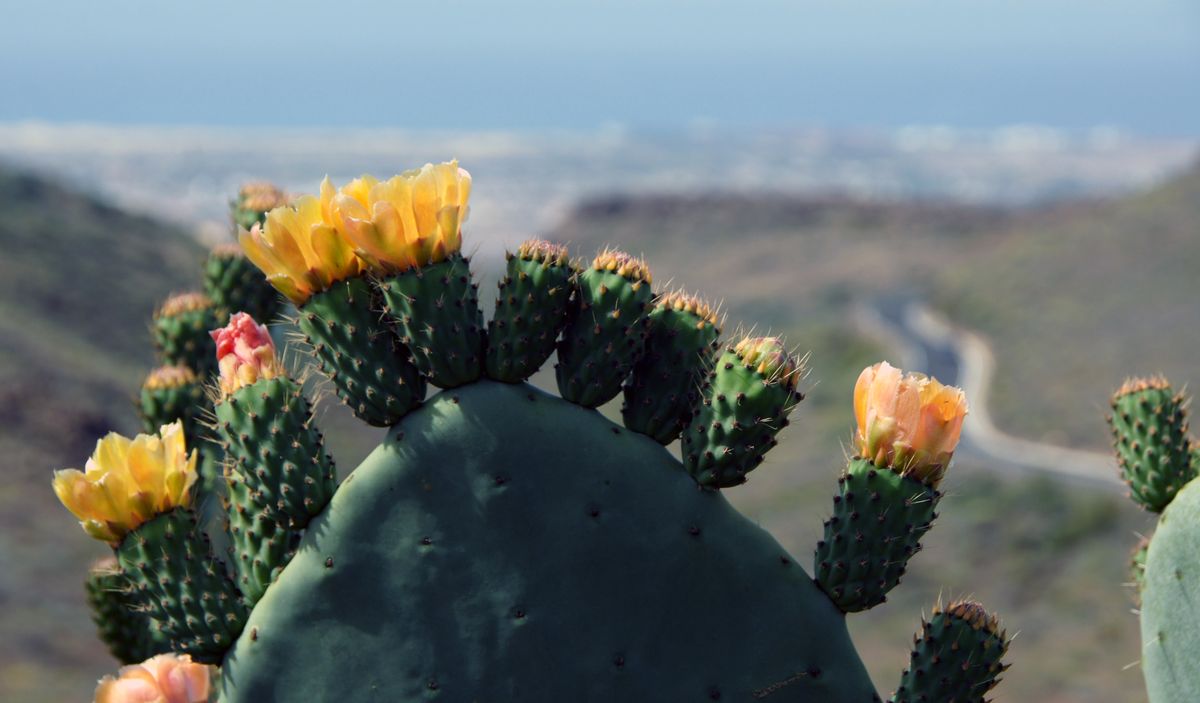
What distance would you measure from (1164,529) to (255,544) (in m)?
2.06

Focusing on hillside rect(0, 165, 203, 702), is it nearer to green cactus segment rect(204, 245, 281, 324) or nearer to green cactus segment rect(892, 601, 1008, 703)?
green cactus segment rect(204, 245, 281, 324)

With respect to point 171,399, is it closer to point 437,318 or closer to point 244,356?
point 244,356

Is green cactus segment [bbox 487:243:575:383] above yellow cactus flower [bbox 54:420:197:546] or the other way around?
above

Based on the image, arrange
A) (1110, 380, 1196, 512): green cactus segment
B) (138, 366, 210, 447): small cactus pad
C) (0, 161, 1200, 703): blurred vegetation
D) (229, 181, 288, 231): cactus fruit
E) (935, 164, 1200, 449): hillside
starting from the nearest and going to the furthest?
(1110, 380, 1196, 512): green cactus segment → (138, 366, 210, 447): small cactus pad → (229, 181, 288, 231): cactus fruit → (0, 161, 1200, 703): blurred vegetation → (935, 164, 1200, 449): hillside

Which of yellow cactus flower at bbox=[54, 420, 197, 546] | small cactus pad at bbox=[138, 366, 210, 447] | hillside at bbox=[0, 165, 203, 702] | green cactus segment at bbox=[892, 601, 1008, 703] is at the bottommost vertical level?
green cactus segment at bbox=[892, 601, 1008, 703]

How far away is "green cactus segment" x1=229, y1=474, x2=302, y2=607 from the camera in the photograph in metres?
2.65

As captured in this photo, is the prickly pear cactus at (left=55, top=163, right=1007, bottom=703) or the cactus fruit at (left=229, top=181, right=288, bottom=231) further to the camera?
the cactus fruit at (left=229, top=181, right=288, bottom=231)

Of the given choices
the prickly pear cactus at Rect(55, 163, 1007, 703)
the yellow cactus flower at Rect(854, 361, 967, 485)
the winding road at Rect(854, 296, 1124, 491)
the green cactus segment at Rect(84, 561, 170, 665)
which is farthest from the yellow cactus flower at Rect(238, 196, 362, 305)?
the winding road at Rect(854, 296, 1124, 491)

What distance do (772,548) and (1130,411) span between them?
4.52ft

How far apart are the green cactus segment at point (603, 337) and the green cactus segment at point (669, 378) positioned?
0.07 meters

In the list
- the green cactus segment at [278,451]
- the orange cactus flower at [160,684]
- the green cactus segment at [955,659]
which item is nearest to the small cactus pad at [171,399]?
the orange cactus flower at [160,684]

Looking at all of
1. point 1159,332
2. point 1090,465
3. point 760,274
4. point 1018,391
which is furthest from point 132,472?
point 760,274

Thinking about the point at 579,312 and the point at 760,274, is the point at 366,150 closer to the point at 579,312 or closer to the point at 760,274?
the point at 760,274

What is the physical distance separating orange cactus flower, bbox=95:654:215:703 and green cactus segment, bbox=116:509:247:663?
10cm
